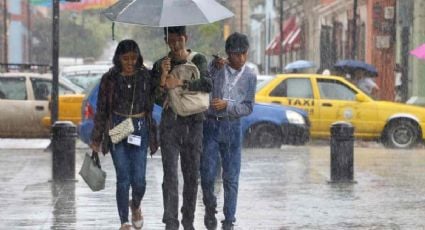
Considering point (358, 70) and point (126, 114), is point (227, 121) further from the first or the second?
point (358, 70)

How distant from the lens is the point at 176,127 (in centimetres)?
1096

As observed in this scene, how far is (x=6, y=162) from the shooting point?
66.1ft

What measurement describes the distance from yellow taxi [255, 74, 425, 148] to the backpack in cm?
1459

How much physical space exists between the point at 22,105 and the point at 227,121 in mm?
13771

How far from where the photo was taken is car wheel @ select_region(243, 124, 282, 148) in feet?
77.0

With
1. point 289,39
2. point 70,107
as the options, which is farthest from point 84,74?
point 289,39

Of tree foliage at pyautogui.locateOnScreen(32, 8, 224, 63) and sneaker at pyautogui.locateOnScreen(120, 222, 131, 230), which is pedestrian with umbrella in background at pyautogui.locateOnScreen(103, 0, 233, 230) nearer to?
sneaker at pyautogui.locateOnScreen(120, 222, 131, 230)

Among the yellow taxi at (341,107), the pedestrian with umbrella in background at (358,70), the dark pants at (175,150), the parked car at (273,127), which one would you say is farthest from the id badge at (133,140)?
the pedestrian with umbrella in background at (358,70)

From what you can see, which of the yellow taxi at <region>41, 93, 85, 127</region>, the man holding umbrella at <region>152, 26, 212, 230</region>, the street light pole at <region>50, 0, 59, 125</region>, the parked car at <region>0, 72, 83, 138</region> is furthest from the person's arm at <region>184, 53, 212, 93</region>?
the yellow taxi at <region>41, 93, 85, 127</region>

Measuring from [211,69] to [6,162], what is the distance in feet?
30.2

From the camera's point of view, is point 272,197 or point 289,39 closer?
point 272,197

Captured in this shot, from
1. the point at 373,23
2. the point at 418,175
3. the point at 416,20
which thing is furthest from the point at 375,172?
the point at 373,23

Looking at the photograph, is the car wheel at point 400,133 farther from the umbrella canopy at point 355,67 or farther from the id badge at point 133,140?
the id badge at point 133,140

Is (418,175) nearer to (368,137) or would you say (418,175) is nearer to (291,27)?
(368,137)
